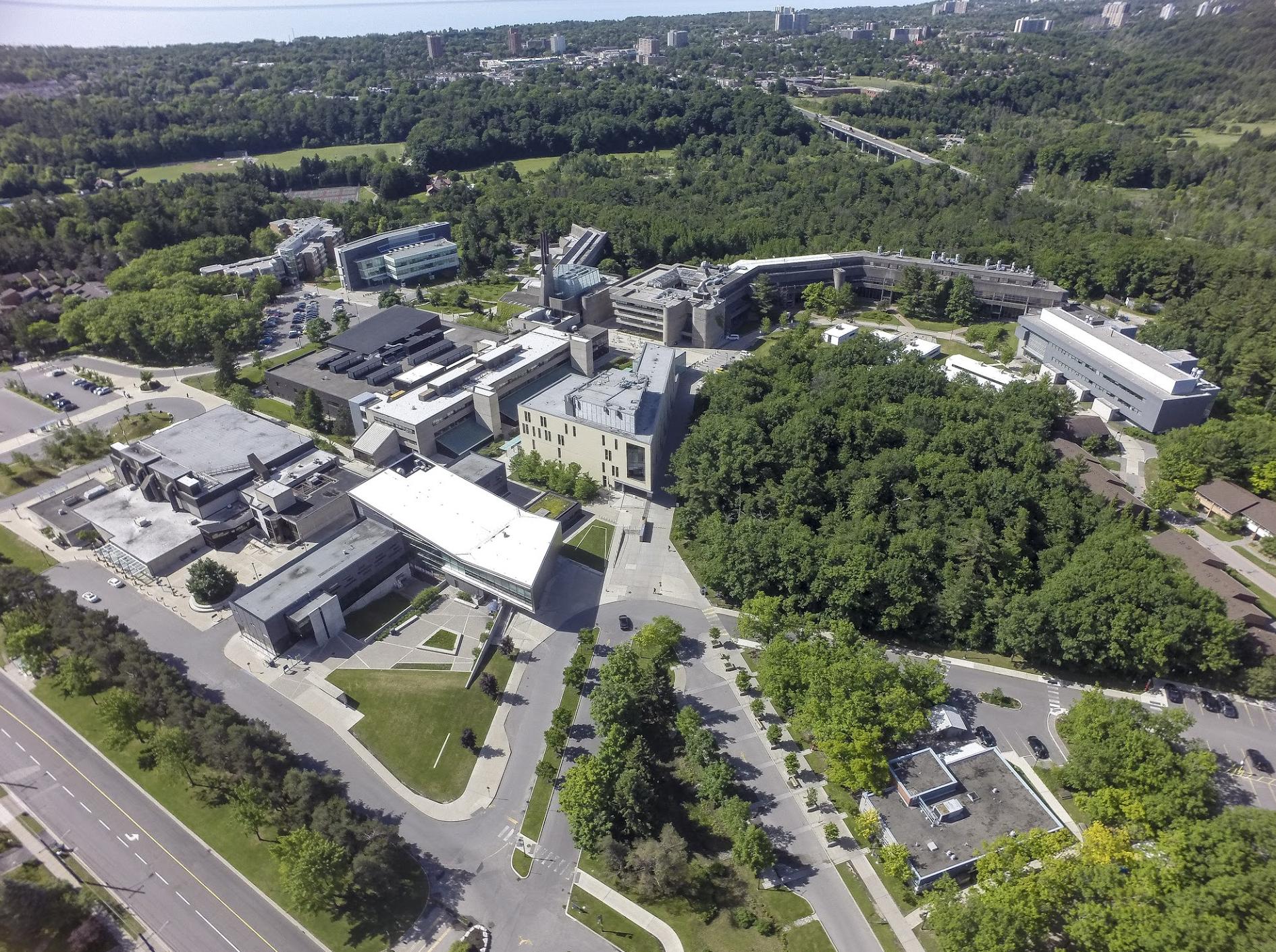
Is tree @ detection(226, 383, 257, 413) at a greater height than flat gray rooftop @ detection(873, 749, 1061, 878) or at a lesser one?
greater

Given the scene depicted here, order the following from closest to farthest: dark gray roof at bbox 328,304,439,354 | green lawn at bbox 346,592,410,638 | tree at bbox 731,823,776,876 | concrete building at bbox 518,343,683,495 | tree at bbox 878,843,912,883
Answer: tree at bbox 878,843,912,883
tree at bbox 731,823,776,876
green lawn at bbox 346,592,410,638
concrete building at bbox 518,343,683,495
dark gray roof at bbox 328,304,439,354

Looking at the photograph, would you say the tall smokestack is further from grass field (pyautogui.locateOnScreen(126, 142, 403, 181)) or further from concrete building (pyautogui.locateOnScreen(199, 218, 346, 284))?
grass field (pyautogui.locateOnScreen(126, 142, 403, 181))

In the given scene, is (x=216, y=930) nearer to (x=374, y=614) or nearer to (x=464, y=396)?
(x=374, y=614)

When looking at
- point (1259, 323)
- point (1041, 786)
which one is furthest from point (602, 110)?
point (1041, 786)

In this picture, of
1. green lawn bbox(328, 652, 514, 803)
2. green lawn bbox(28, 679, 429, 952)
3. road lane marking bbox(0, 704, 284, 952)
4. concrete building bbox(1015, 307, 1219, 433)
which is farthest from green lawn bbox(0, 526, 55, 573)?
concrete building bbox(1015, 307, 1219, 433)

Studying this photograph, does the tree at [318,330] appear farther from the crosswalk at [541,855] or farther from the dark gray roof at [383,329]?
the crosswalk at [541,855]

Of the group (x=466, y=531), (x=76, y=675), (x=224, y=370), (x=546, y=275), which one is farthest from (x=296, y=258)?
(x=76, y=675)
